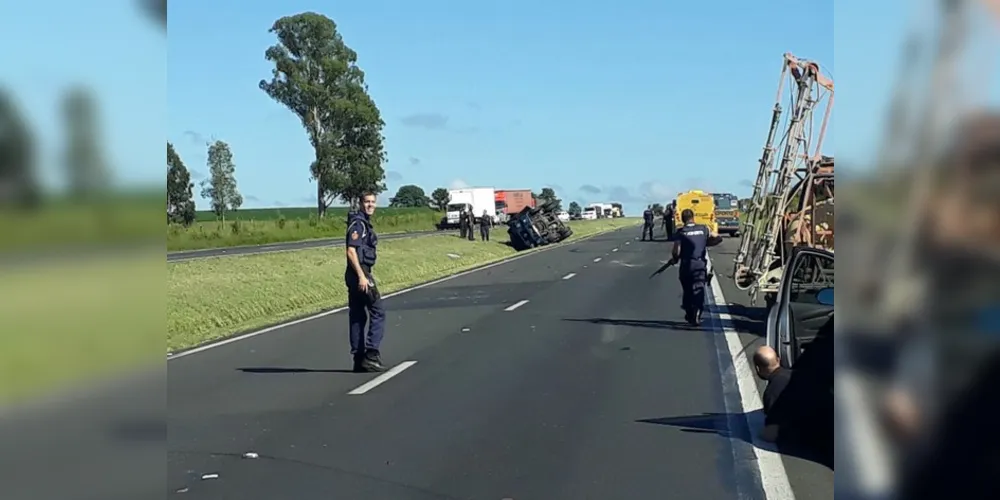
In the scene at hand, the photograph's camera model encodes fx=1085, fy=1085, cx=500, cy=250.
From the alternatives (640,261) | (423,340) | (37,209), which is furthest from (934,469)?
(640,261)

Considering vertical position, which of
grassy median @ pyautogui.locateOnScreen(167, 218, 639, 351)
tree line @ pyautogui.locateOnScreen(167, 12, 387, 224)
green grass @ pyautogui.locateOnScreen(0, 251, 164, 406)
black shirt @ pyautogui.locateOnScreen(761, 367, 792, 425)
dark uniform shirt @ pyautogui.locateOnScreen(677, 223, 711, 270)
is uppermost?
tree line @ pyautogui.locateOnScreen(167, 12, 387, 224)

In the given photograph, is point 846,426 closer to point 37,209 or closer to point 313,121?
point 37,209

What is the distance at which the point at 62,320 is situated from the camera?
2205 mm

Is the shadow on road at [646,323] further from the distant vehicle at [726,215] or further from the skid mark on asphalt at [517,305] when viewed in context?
the distant vehicle at [726,215]

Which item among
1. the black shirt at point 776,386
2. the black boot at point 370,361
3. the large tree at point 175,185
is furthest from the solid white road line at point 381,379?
the large tree at point 175,185

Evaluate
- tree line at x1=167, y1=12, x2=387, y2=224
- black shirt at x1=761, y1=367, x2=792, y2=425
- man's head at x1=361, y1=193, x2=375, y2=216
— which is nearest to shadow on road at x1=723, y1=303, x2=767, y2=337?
man's head at x1=361, y1=193, x2=375, y2=216

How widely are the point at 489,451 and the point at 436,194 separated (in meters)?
123

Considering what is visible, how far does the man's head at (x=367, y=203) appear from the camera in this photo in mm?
12070

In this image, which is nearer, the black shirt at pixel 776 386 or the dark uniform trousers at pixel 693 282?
the black shirt at pixel 776 386

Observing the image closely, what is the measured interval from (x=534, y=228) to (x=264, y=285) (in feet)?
95.3

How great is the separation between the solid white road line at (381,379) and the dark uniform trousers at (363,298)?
0.35 metres

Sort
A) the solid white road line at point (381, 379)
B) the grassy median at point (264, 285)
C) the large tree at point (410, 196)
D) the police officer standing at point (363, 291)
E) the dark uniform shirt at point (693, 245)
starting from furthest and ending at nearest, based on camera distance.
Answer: the large tree at point (410, 196) < the grassy median at point (264, 285) < the dark uniform shirt at point (693, 245) < the police officer standing at point (363, 291) < the solid white road line at point (381, 379)

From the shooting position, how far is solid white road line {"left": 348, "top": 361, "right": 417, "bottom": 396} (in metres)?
11.0

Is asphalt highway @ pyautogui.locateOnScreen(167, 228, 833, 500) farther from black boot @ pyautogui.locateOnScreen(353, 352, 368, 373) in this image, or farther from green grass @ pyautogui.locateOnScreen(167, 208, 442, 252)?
green grass @ pyautogui.locateOnScreen(167, 208, 442, 252)
